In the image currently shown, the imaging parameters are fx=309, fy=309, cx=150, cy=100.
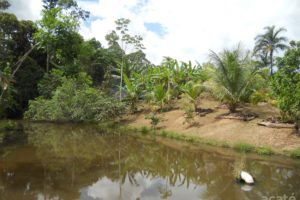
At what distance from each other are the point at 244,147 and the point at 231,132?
6.47 ft

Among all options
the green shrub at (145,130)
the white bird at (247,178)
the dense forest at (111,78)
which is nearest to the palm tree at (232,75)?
the dense forest at (111,78)

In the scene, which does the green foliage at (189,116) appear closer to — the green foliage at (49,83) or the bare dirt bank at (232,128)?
the bare dirt bank at (232,128)

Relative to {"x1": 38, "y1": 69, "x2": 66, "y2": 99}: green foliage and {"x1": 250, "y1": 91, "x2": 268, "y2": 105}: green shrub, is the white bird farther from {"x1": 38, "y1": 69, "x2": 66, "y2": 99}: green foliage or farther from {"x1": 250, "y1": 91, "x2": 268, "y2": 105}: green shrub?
{"x1": 38, "y1": 69, "x2": 66, "y2": 99}: green foliage

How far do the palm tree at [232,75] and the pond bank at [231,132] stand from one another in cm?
125

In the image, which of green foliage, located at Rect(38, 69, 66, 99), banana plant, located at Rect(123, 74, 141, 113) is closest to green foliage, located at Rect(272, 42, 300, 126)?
banana plant, located at Rect(123, 74, 141, 113)

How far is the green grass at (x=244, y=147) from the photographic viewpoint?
1229 cm

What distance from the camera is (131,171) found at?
30.3 feet

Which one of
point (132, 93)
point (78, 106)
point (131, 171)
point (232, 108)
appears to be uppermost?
point (132, 93)

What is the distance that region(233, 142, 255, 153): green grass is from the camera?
12.3 m

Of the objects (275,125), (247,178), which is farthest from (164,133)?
(247,178)

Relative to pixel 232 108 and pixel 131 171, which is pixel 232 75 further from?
pixel 131 171

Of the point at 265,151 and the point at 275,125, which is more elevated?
the point at 275,125

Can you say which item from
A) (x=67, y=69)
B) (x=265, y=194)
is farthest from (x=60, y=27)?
(x=265, y=194)

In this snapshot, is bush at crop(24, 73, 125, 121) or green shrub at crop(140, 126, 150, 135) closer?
green shrub at crop(140, 126, 150, 135)
